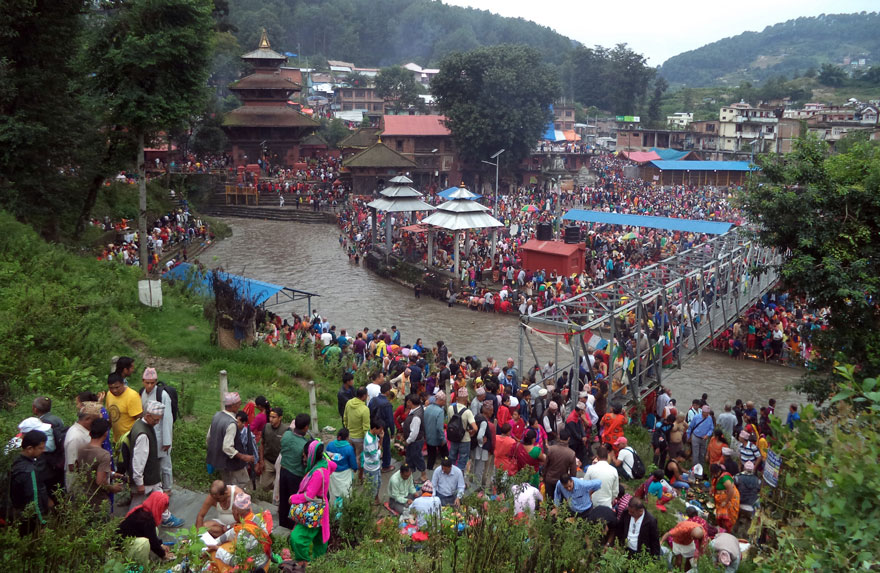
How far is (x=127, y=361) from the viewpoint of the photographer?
7039 mm

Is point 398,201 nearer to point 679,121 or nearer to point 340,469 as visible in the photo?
point 340,469

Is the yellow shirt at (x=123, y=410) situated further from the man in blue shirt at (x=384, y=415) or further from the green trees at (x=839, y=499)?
the green trees at (x=839, y=499)

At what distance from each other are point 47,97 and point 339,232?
18.6m

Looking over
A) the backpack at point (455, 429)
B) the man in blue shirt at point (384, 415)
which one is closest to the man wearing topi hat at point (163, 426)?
the man in blue shirt at point (384, 415)

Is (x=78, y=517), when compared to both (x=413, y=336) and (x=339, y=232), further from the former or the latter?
(x=339, y=232)

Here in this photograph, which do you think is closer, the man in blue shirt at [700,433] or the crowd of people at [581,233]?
the man in blue shirt at [700,433]

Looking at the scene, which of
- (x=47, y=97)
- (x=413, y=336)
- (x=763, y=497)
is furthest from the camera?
(x=413, y=336)

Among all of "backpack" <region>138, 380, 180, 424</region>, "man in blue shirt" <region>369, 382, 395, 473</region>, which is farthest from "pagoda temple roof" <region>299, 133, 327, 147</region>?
"backpack" <region>138, 380, 180, 424</region>

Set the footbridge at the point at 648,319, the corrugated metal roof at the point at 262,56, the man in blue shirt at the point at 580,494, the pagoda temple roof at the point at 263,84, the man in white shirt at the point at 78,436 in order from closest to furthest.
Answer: the man in white shirt at the point at 78,436 → the man in blue shirt at the point at 580,494 → the footbridge at the point at 648,319 → the pagoda temple roof at the point at 263,84 → the corrugated metal roof at the point at 262,56

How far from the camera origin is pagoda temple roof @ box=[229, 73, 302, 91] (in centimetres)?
4282

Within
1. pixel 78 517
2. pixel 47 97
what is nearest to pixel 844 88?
pixel 47 97

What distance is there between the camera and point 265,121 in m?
42.6

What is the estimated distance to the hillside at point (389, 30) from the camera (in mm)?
114062

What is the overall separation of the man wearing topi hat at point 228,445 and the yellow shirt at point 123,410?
2.53 ft
